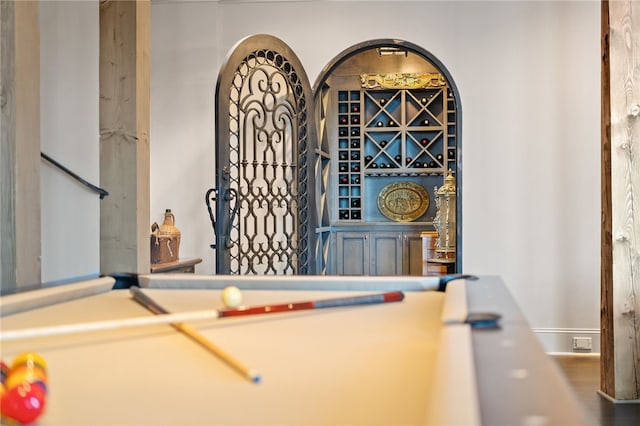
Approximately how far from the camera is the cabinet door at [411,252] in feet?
22.5

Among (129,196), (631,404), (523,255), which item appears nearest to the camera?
(129,196)

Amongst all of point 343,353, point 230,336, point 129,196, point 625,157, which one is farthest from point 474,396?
point 625,157

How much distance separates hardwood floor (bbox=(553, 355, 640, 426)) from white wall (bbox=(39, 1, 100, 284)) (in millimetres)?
2995

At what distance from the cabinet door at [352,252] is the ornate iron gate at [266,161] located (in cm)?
155

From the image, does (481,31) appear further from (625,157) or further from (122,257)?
(122,257)

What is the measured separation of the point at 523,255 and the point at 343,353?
13.2ft

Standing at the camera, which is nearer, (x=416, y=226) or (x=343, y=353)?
(x=343, y=353)

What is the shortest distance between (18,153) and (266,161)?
231 centimetres

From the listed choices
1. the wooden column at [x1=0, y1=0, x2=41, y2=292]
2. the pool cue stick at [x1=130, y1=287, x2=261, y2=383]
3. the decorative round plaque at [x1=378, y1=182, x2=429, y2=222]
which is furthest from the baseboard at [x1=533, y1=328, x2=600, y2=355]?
the pool cue stick at [x1=130, y1=287, x2=261, y2=383]

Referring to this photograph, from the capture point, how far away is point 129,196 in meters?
3.07

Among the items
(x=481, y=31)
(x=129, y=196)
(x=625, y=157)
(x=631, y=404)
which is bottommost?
(x=631, y=404)

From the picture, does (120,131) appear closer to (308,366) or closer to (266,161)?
(266,161)

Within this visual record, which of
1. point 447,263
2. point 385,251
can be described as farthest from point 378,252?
point 447,263

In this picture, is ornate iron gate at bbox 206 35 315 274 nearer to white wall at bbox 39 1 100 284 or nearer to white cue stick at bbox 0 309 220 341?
white wall at bbox 39 1 100 284
